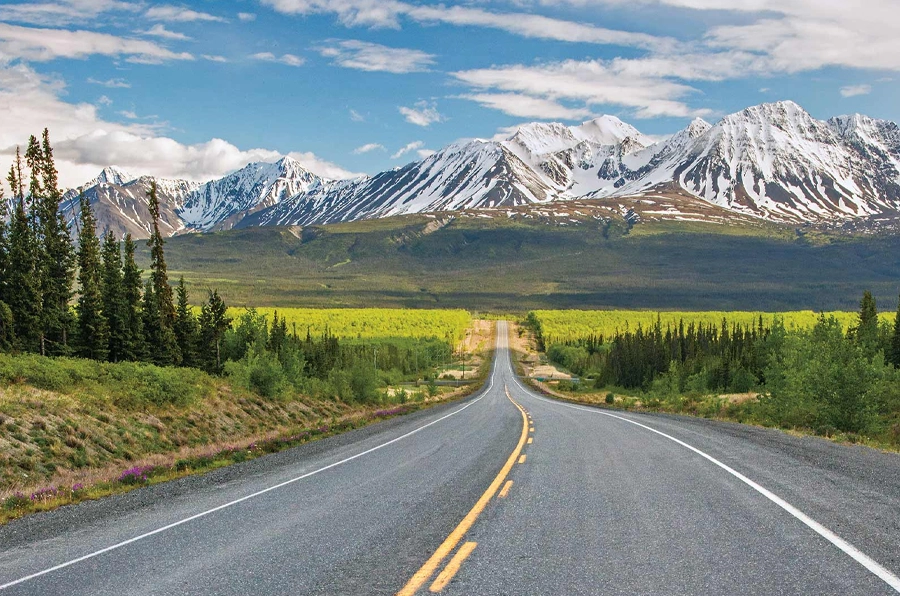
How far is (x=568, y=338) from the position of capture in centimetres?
18175

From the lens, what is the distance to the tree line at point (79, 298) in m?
46.2

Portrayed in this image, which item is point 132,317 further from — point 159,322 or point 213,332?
point 213,332

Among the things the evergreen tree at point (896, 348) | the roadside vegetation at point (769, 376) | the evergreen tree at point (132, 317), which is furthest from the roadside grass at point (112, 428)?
the evergreen tree at point (896, 348)

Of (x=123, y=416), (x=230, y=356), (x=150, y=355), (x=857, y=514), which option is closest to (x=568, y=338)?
(x=230, y=356)

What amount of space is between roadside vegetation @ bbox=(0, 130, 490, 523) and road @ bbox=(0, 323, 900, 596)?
3.71m

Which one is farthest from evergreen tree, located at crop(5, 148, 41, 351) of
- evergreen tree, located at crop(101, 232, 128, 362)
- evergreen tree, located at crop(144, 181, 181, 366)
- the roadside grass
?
the roadside grass

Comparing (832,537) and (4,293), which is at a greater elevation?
(4,293)

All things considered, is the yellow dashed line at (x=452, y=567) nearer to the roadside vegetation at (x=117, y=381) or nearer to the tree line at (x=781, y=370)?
the roadside vegetation at (x=117, y=381)

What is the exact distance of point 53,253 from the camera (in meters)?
54.3

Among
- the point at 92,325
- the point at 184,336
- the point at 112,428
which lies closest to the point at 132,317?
the point at 92,325

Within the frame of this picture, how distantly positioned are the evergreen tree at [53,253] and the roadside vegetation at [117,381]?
0.12 meters

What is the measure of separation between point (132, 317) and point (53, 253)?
30.1 ft

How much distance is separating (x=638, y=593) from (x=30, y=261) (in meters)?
52.7

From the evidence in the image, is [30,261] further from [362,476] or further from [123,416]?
[362,476]
